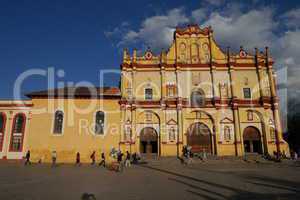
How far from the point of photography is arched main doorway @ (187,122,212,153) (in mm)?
33394

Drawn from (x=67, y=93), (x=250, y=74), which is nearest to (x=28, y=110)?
(x=67, y=93)

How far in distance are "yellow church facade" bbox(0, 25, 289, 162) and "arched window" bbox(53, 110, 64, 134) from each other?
12cm

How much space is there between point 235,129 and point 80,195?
2641 centimetres

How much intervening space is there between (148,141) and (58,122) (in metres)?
11.9

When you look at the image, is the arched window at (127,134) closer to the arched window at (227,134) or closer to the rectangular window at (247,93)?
the arched window at (227,134)

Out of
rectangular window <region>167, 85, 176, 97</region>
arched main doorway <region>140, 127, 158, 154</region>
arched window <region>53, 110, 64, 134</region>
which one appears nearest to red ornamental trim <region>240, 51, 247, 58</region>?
rectangular window <region>167, 85, 176, 97</region>

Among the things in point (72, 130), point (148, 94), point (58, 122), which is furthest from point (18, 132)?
point (148, 94)

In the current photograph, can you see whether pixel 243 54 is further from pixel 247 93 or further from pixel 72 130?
pixel 72 130

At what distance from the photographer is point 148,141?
33.6 m

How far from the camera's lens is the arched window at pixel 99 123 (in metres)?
33.1

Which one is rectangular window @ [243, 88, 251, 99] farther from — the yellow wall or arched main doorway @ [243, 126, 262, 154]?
the yellow wall

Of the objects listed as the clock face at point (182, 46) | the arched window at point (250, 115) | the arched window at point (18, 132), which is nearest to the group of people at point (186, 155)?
the arched window at point (250, 115)

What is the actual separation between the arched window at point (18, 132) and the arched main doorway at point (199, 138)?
838 inches

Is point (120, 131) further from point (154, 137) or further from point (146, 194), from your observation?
point (146, 194)
